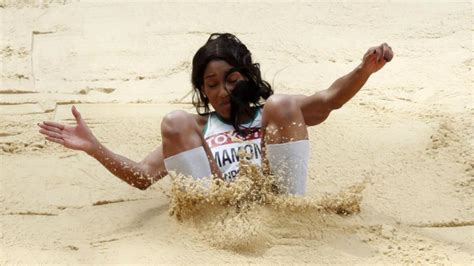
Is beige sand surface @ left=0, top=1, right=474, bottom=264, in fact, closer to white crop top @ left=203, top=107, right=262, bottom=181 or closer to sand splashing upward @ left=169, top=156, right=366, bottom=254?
sand splashing upward @ left=169, top=156, right=366, bottom=254

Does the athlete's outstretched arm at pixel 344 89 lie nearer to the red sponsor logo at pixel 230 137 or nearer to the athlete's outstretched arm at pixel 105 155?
the red sponsor logo at pixel 230 137

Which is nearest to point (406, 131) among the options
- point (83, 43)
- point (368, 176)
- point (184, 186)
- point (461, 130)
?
point (461, 130)

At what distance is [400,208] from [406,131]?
726mm

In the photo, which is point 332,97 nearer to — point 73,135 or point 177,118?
point 177,118

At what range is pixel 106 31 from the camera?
4.46 m

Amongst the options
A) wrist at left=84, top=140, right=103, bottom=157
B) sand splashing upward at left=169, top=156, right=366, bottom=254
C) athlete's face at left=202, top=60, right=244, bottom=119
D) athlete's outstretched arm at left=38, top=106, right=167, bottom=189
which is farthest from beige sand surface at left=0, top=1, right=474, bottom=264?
athlete's face at left=202, top=60, right=244, bottom=119

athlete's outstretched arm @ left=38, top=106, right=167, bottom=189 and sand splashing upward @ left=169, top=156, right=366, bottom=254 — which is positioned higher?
athlete's outstretched arm @ left=38, top=106, right=167, bottom=189

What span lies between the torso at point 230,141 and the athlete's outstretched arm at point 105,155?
216mm

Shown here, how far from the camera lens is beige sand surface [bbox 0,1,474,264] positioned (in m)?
2.45

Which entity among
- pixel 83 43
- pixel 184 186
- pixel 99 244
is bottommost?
pixel 99 244

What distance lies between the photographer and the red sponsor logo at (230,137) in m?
2.79

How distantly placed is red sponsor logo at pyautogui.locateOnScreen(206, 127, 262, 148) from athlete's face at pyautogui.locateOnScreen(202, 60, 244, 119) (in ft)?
0.28

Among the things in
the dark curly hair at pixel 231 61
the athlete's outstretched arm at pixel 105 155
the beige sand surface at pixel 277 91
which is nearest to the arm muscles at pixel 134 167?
the athlete's outstretched arm at pixel 105 155

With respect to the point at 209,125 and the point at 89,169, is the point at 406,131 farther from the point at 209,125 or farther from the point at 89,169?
the point at 89,169
